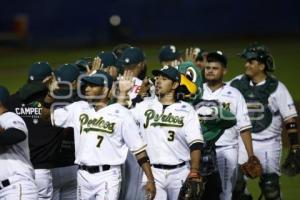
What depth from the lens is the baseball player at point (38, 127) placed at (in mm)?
6938

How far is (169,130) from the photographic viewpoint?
677 cm

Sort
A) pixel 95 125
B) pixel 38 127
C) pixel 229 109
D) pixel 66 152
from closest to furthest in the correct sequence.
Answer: pixel 95 125 → pixel 38 127 → pixel 66 152 → pixel 229 109

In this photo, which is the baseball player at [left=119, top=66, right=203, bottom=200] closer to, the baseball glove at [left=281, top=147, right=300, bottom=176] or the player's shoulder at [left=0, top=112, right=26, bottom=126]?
the player's shoulder at [left=0, top=112, right=26, bottom=126]

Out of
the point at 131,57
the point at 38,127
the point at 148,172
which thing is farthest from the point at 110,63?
the point at 148,172

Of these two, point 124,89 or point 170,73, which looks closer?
point 170,73

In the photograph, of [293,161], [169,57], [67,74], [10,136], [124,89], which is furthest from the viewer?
[169,57]

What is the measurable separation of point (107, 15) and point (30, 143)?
20825mm

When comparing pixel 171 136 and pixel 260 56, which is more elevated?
pixel 260 56

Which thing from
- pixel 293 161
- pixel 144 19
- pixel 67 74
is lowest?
pixel 293 161

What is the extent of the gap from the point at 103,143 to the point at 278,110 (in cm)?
291

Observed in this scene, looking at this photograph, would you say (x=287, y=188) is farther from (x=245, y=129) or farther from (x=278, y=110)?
(x=245, y=129)

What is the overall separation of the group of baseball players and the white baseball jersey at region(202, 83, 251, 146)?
10 millimetres

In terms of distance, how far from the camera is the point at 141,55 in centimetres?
823

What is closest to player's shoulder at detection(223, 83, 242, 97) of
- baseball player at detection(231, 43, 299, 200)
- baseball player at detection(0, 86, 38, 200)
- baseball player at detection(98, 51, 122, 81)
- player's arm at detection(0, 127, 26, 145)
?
baseball player at detection(231, 43, 299, 200)
